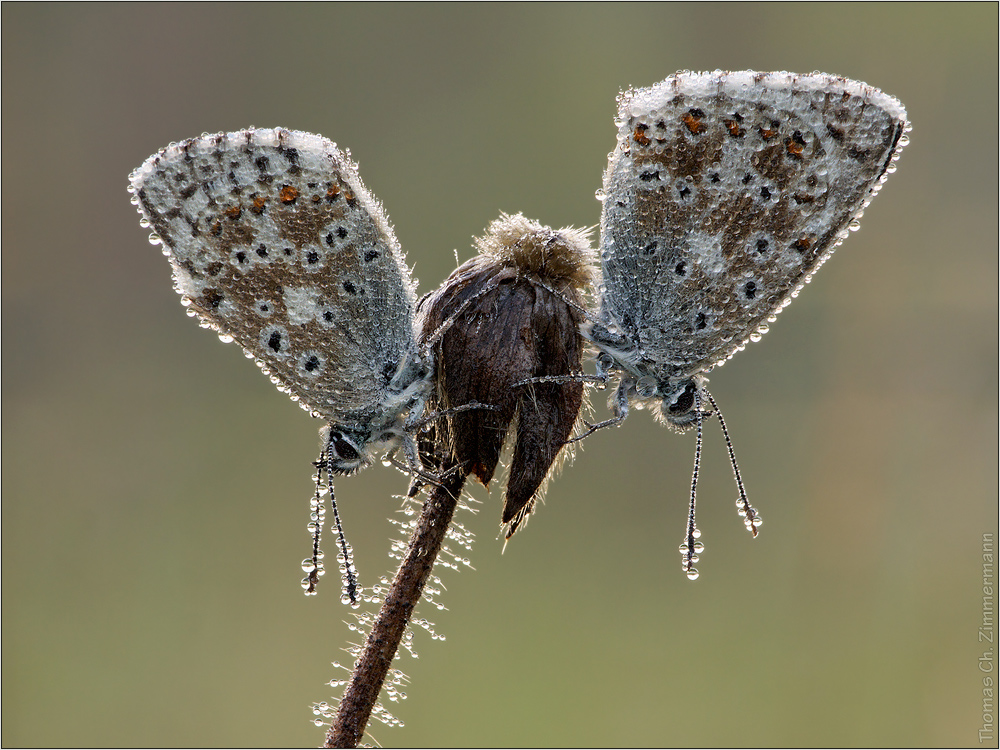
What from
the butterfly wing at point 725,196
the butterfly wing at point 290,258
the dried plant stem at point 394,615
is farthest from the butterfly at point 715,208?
the butterfly wing at point 290,258

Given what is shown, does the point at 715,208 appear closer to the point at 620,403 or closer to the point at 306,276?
the point at 620,403

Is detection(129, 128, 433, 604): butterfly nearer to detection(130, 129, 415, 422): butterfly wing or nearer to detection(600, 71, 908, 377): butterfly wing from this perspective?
detection(130, 129, 415, 422): butterfly wing

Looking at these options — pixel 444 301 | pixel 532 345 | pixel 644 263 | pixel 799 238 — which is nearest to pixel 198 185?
pixel 444 301

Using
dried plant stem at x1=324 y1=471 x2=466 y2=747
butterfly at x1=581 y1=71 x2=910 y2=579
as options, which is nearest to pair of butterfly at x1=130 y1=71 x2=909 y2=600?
butterfly at x1=581 y1=71 x2=910 y2=579

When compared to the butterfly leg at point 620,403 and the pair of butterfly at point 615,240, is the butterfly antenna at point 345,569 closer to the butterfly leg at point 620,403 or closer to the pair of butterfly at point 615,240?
the pair of butterfly at point 615,240

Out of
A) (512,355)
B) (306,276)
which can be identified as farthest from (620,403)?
(306,276)
